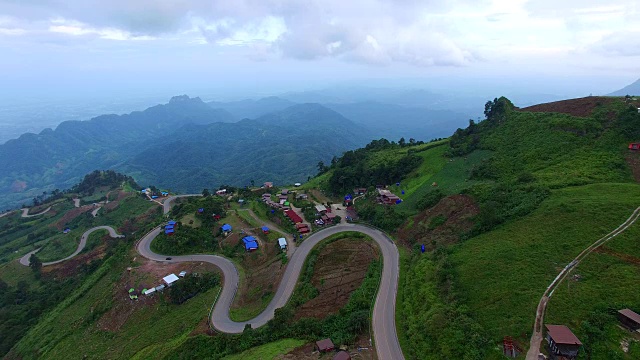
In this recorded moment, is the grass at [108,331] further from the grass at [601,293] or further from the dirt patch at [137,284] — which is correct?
the grass at [601,293]

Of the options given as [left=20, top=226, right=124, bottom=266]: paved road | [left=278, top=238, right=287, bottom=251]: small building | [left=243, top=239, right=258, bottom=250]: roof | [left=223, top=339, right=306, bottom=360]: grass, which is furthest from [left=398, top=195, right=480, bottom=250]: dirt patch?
[left=20, top=226, right=124, bottom=266]: paved road

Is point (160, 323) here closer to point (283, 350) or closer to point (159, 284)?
point (159, 284)

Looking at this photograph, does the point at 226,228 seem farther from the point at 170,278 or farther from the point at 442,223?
the point at 442,223

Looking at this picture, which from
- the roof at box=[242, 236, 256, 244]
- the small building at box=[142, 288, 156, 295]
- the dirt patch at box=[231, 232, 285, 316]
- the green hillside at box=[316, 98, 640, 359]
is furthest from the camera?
the roof at box=[242, 236, 256, 244]

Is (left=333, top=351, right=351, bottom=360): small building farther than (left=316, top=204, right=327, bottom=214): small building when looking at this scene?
No

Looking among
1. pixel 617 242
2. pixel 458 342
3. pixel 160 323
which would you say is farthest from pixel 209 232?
pixel 617 242

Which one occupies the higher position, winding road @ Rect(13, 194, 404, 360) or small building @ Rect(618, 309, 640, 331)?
small building @ Rect(618, 309, 640, 331)

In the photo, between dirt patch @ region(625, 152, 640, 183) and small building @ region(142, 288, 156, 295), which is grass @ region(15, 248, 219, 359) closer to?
small building @ region(142, 288, 156, 295)
